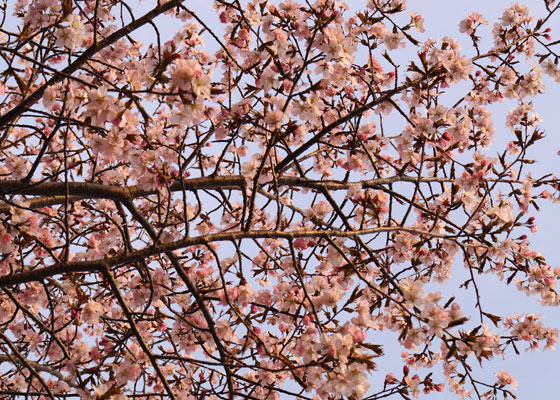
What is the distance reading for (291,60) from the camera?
4160 millimetres

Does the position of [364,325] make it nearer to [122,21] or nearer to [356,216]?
[356,216]

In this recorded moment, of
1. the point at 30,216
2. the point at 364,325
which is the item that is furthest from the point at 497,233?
the point at 30,216

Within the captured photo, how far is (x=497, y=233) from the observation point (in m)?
3.92

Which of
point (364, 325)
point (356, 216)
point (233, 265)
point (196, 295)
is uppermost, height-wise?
point (356, 216)

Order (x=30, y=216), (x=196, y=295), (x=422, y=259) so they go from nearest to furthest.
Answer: (x=30, y=216), (x=196, y=295), (x=422, y=259)

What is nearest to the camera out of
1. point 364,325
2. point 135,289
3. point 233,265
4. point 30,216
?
point 364,325

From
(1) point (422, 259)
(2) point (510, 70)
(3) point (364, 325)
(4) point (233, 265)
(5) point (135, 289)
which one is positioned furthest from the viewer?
(2) point (510, 70)

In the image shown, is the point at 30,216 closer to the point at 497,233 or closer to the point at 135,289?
the point at 135,289

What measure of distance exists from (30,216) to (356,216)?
2.29m

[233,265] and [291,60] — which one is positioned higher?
[291,60]

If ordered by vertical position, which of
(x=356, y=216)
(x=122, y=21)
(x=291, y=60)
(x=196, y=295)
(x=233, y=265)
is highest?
(x=122, y=21)

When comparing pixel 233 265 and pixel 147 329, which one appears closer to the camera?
pixel 233 265

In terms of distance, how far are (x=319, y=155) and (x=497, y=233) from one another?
2018 mm

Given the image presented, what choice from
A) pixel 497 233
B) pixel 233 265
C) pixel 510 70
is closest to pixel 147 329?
pixel 233 265
